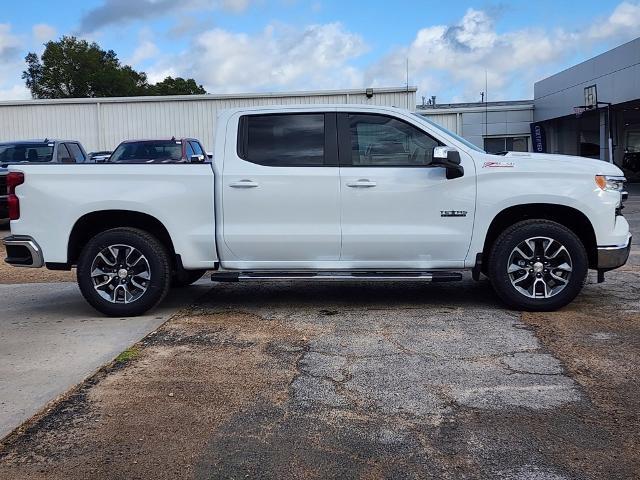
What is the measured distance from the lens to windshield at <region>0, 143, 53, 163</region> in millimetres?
14938

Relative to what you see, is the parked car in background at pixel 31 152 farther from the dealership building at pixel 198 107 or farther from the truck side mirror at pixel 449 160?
the truck side mirror at pixel 449 160

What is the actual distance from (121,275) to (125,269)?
7cm

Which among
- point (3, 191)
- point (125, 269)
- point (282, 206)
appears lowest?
point (125, 269)

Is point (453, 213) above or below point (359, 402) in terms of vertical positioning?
above

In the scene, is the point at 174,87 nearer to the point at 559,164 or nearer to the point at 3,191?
the point at 3,191

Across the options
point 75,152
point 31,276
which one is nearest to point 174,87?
point 75,152

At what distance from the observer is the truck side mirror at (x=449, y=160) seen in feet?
21.0

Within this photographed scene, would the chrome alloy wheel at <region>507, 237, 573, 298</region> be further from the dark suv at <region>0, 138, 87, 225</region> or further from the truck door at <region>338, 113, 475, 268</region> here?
the dark suv at <region>0, 138, 87, 225</region>

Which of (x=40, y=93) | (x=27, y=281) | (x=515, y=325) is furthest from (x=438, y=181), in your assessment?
(x=40, y=93)

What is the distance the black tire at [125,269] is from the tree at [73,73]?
63.6 m

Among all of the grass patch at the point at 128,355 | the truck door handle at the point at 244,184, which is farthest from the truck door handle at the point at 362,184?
the grass patch at the point at 128,355

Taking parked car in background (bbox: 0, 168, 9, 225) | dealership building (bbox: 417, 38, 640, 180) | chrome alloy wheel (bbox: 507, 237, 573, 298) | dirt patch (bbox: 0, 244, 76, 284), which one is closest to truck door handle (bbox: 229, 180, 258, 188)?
chrome alloy wheel (bbox: 507, 237, 573, 298)

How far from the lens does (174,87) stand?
2913 inches

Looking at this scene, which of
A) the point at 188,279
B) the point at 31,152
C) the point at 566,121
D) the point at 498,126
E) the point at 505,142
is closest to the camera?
the point at 188,279
